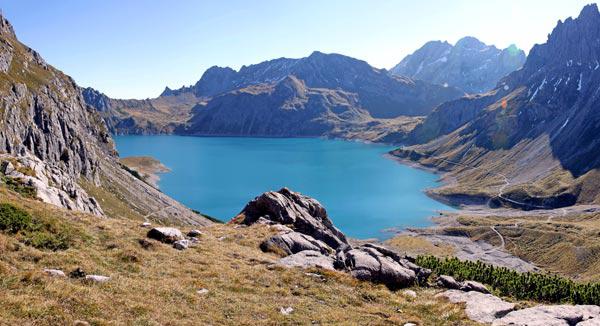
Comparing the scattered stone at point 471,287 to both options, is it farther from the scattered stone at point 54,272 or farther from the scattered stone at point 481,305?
the scattered stone at point 54,272

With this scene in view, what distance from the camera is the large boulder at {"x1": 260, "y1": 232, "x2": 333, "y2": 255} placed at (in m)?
45.0

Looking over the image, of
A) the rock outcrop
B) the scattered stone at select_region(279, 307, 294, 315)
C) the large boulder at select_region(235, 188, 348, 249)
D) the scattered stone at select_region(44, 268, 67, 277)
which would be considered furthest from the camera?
the large boulder at select_region(235, 188, 348, 249)

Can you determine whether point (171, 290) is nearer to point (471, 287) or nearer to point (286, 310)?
point (286, 310)

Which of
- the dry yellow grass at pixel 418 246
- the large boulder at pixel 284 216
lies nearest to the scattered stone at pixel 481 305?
the large boulder at pixel 284 216

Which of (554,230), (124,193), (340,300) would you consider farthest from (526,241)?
(340,300)

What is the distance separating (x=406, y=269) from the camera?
41.2m

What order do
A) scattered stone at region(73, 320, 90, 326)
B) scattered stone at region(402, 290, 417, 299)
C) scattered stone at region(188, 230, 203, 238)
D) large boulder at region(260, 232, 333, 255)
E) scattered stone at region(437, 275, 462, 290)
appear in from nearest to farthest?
scattered stone at region(73, 320, 90, 326) → scattered stone at region(402, 290, 417, 299) → scattered stone at region(437, 275, 462, 290) → scattered stone at region(188, 230, 203, 238) → large boulder at region(260, 232, 333, 255)

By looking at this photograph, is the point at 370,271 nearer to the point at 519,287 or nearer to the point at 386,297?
Answer: the point at 386,297

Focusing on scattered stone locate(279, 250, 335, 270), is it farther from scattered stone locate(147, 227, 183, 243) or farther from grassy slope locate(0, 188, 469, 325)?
scattered stone locate(147, 227, 183, 243)

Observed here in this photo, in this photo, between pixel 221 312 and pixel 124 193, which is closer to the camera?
pixel 221 312

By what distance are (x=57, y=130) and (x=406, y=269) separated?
14521cm

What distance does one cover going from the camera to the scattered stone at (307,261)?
127ft

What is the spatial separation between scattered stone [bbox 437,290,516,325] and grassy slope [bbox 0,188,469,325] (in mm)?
1150

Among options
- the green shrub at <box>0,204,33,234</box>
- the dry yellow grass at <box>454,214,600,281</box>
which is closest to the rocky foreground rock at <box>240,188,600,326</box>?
the green shrub at <box>0,204,33,234</box>
